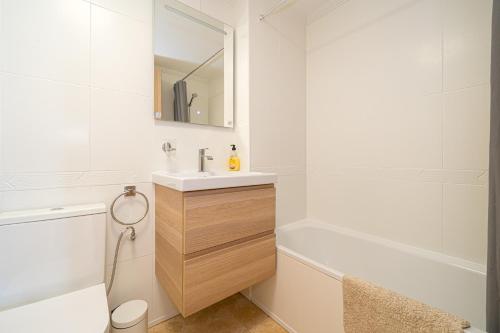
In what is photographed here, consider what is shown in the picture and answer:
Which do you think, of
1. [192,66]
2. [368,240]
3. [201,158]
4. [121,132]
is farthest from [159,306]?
[192,66]

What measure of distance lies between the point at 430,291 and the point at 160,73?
79.1 inches

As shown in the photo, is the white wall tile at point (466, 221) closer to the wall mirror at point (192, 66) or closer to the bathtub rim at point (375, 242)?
the bathtub rim at point (375, 242)

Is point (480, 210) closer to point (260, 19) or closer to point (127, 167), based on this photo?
point (260, 19)

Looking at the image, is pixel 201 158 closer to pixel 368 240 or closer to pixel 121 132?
pixel 121 132

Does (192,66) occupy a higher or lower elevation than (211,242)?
higher

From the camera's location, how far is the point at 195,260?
0.95 m

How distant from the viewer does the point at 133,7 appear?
3.85 feet

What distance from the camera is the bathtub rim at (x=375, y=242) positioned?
3.46 feet

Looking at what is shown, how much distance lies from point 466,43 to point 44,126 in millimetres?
2162

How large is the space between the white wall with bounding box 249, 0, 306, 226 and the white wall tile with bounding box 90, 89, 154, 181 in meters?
0.70

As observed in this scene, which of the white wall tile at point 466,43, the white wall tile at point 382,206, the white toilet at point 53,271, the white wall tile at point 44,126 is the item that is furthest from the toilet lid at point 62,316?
the white wall tile at point 466,43

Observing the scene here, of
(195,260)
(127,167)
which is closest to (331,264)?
(195,260)

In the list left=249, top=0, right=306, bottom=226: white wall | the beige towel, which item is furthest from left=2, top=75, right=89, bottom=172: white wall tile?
the beige towel

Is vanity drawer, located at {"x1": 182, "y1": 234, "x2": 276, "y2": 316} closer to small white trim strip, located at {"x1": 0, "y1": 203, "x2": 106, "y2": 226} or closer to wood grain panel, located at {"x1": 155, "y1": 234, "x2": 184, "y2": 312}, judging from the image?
wood grain panel, located at {"x1": 155, "y1": 234, "x2": 184, "y2": 312}
